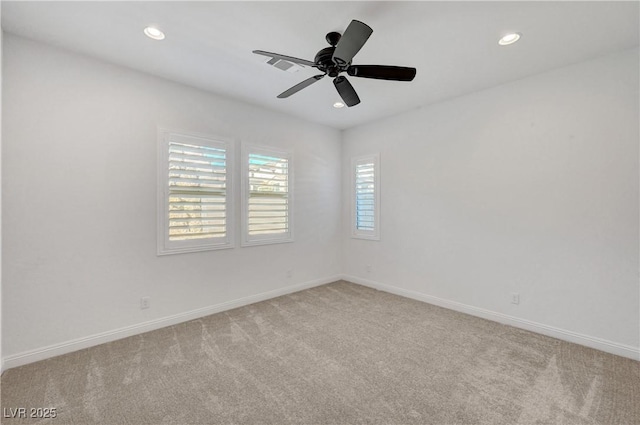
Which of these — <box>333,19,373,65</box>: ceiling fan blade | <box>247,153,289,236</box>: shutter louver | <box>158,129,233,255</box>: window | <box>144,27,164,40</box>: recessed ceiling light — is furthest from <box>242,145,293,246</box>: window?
<box>333,19,373,65</box>: ceiling fan blade

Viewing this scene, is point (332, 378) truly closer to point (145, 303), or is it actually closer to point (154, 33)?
point (145, 303)

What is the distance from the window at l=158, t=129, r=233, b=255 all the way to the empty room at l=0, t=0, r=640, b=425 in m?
0.03

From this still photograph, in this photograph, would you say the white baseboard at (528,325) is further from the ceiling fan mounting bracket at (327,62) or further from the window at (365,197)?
the ceiling fan mounting bracket at (327,62)

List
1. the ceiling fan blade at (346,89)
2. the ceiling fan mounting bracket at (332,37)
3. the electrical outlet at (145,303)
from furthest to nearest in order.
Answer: the electrical outlet at (145,303)
the ceiling fan blade at (346,89)
the ceiling fan mounting bracket at (332,37)

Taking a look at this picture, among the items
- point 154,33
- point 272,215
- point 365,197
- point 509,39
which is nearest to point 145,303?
point 272,215

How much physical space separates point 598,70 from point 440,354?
3.09 m

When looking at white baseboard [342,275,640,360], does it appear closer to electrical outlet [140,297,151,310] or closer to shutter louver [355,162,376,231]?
shutter louver [355,162,376,231]

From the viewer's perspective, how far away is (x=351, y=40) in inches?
70.4

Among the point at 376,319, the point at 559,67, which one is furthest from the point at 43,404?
the point at 559,67

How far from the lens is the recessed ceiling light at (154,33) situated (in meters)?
2.31

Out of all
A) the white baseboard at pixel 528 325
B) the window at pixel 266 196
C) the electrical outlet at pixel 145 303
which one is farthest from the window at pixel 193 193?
the white baseboard at pixel 528 325

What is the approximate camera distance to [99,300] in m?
2.78

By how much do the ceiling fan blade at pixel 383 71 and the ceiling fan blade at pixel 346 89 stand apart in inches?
6.0

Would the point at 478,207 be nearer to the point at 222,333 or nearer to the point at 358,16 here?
the point at 358,16
